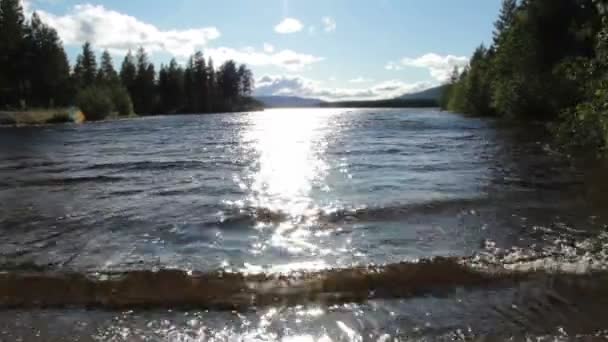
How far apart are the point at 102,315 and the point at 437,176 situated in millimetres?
13173

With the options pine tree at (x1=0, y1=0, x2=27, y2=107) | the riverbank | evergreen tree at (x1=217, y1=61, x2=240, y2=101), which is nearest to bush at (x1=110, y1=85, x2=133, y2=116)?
pine tree at (x1=0, y1=0, x2=27, y2=107)

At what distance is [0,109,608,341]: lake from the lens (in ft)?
17.9

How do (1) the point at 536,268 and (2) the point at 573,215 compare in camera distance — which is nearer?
(1) the point at 536,268

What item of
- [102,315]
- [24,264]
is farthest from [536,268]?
[24,264]

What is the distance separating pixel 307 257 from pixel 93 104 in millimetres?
93992

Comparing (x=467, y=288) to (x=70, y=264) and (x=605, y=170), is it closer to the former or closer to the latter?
(x=70, y=264)

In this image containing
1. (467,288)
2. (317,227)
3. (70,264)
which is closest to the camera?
(467,288)

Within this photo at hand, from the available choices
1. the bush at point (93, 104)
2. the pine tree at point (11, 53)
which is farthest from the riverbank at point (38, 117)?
the pine tree at point (11, 53)

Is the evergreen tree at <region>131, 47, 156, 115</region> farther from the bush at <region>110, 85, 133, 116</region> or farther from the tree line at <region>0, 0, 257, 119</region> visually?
the bush at <region>110, 85, 133, 116</region>

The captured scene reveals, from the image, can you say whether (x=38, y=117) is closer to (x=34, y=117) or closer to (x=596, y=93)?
(x=34, y=117)

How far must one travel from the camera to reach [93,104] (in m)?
91.6

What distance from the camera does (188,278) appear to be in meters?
7.03

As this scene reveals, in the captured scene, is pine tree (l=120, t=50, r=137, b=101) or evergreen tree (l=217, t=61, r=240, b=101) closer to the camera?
pine tree (l=120, t=50, r=137, b=101)

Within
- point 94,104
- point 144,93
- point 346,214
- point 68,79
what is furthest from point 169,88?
point 346,214
